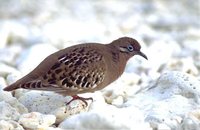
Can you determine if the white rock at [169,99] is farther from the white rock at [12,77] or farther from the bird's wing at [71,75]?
the white rock at [12,77]

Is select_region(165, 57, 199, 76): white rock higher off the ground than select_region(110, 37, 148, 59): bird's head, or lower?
lower

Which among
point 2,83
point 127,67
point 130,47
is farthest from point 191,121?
point 127,67

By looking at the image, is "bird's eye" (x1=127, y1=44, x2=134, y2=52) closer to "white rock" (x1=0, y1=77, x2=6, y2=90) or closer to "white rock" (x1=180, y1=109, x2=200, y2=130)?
"white rock" (x1=180, y1=109, x2=200, y2=130)

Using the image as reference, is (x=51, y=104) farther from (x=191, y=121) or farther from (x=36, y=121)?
(x=191, y=121)

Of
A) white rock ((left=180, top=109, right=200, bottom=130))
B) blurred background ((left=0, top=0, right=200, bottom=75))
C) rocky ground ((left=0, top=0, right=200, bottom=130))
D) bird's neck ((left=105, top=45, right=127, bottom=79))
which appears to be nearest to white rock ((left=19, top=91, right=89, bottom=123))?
rocky ground ((left=0, top=0, right=200, bottom=130))

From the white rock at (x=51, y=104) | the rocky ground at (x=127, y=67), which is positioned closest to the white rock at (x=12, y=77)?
the rocky ground at (x=127, y=67)
